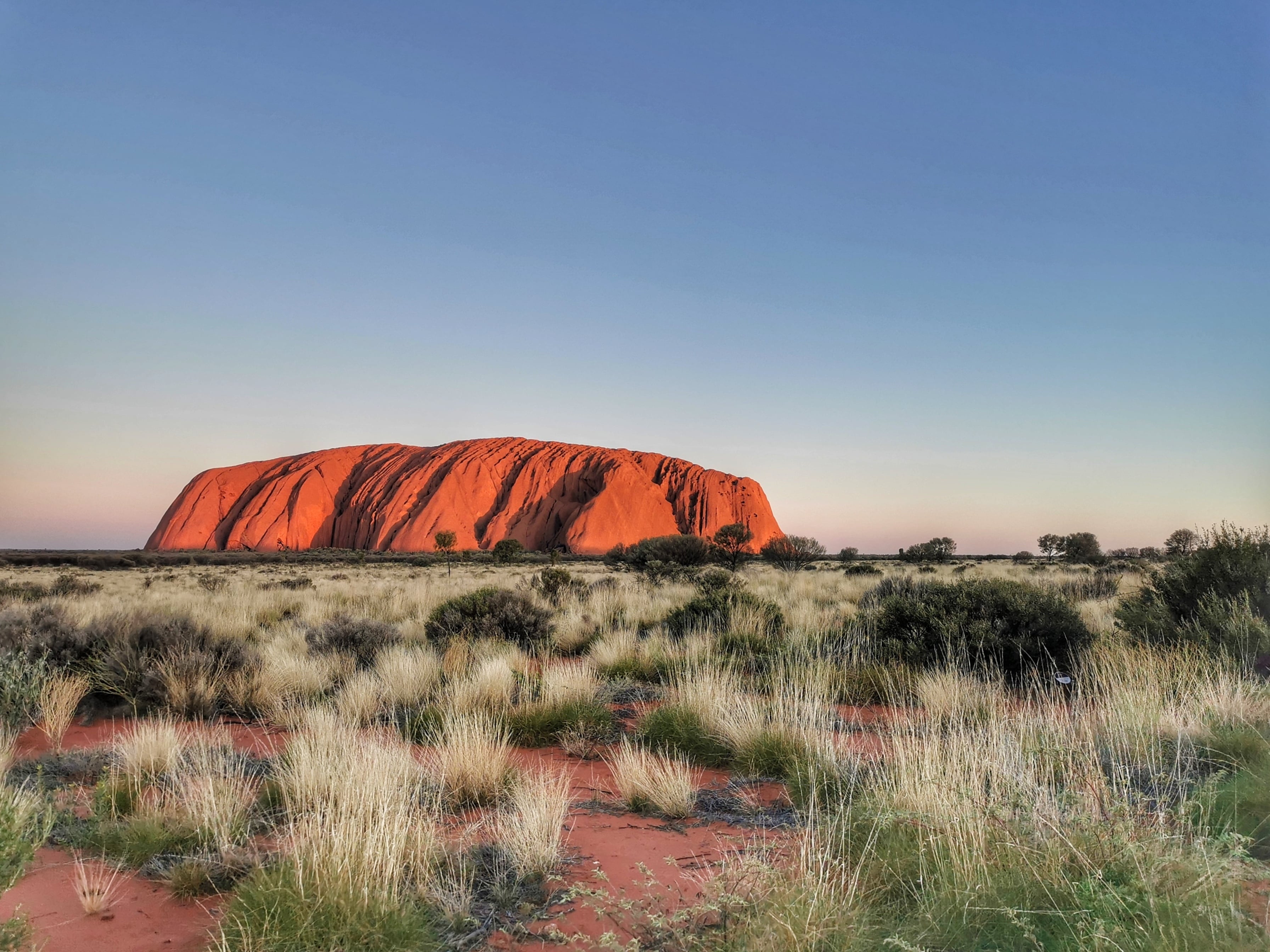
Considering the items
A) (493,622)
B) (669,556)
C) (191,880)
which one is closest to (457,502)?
(669,556)

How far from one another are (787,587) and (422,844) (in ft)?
60.3

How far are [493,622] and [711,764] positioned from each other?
669 centimetres

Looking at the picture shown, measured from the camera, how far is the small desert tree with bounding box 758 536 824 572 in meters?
37.8

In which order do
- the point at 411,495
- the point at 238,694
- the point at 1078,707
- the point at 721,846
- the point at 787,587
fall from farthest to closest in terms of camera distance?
the point at 411,495 < the point at 787,587 < the point at 238,694 < the point at 1078,707 < the point at 721,846

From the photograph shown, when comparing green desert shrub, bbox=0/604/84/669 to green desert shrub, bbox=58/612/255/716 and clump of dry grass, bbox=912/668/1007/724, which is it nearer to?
green desert shrub, bbox=58/612/255/716

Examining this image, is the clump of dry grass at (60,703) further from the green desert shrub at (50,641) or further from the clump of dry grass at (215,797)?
the clump of dry grass at (215,797)

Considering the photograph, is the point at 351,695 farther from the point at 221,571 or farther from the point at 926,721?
the point at 221,571

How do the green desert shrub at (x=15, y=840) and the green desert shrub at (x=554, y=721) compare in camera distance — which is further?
the green desert shrub at (x=554, y=721)

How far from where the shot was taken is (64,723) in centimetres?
659

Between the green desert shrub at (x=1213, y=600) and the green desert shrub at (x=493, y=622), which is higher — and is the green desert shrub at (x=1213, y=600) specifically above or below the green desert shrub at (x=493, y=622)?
above

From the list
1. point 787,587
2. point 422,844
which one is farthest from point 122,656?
point 787,587

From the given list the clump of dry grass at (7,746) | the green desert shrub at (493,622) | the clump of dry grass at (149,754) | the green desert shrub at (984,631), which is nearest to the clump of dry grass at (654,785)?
the clump of dry grass at (149,754)

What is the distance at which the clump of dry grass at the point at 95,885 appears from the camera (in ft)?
10.6

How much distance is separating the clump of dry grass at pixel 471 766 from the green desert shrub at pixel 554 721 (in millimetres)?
849
